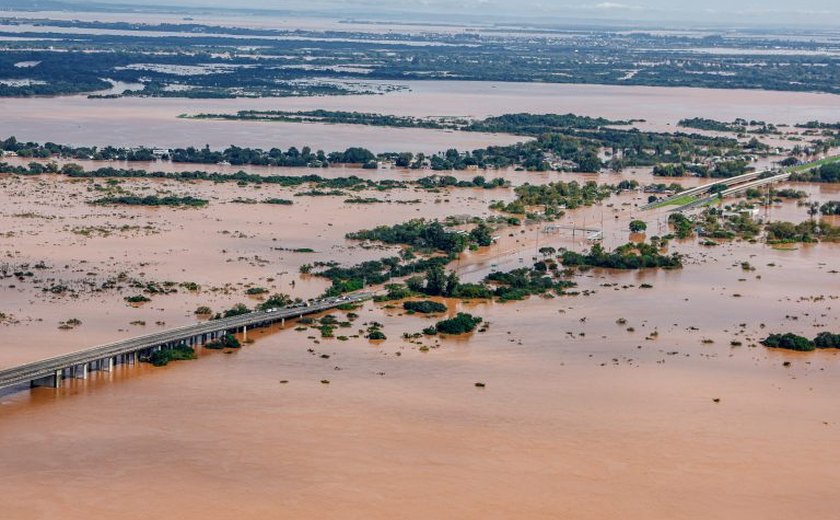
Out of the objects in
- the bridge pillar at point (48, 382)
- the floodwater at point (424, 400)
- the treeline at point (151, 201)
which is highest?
the treeline at point (151, 201)

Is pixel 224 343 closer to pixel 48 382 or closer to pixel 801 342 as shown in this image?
pixel 48 382

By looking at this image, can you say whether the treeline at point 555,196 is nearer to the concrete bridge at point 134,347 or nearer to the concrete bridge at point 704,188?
the concrete bridge at point 704,188

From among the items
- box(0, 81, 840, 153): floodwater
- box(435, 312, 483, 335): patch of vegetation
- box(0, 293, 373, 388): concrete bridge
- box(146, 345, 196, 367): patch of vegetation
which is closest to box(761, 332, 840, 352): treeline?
box(435, 312, 483, 335): patch of vegetation

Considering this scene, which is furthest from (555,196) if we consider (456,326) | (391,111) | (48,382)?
(391,111)

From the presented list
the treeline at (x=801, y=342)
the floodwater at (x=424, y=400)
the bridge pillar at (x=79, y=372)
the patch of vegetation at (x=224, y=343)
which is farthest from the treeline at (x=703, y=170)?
the bridge pillar at (x=79, y=372)

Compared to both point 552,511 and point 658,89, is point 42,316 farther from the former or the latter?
point 658,89

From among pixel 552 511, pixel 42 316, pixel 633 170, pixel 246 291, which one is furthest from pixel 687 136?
pixel 552 511

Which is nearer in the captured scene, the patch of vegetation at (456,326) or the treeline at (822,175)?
the patch of vegetation at (456,326)

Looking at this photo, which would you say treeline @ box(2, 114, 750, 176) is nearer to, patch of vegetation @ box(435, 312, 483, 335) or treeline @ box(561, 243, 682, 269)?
treeline @ box(561, 243, 682, 269)
